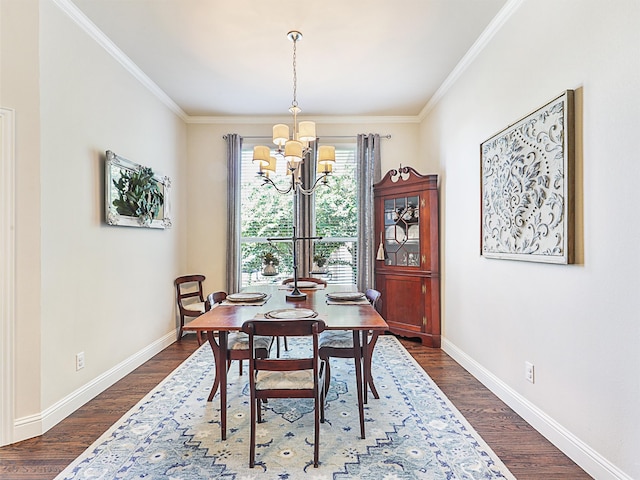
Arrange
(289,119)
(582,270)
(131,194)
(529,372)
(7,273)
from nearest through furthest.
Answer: (582,270)
(7,273)
(529,372)
(131,194)
(289,119)

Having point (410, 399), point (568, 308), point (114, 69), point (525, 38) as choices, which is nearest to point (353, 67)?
point (525, 38)

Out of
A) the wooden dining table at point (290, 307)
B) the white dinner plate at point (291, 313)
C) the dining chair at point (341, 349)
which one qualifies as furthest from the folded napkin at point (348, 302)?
the white dinner plate at point (291, 313)

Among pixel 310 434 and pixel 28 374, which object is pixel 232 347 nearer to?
pixel 310 434

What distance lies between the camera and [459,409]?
2570 millimetres

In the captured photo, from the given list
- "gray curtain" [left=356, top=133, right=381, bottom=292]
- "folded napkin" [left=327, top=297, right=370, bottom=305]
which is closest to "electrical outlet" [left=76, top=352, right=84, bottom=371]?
"folded napkin" [left=327, top=297, right=370, bottom=305]

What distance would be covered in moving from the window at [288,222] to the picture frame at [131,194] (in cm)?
121

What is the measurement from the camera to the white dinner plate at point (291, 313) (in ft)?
7.12

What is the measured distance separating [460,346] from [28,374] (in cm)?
351

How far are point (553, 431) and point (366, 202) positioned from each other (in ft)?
10.5

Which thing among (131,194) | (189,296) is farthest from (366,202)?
(131,194)

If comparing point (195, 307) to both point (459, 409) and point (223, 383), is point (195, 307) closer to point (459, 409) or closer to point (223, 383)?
point (223, 383)

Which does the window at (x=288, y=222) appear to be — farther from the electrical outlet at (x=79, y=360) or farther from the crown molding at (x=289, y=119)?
the electrical outlet at (x=79, y=360)

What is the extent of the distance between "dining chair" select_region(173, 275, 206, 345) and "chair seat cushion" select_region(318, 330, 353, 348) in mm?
2100

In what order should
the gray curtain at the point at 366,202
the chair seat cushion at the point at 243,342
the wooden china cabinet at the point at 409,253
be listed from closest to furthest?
the chair seat cushion at the point at 243,342 → the wooden china cabinet at the point at 409,253 → the gray curtain at the point at 366,202
